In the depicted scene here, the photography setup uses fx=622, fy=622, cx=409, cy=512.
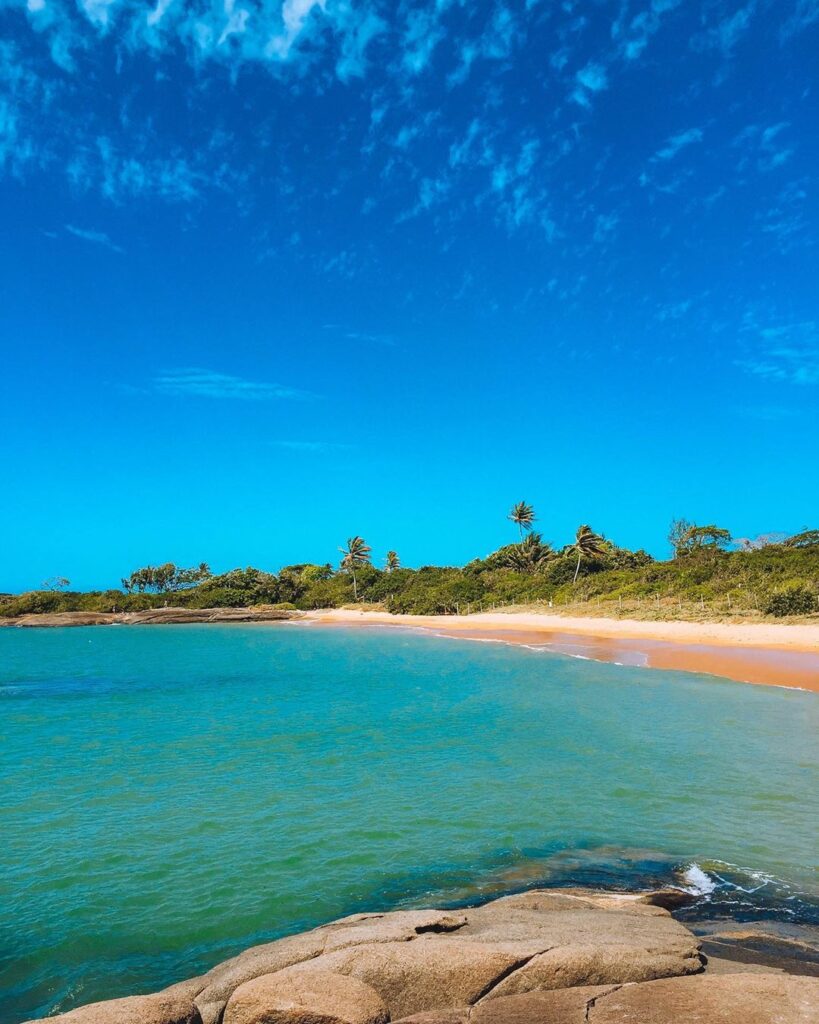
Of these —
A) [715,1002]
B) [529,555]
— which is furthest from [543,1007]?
[529,555]

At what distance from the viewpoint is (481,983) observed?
5293mm

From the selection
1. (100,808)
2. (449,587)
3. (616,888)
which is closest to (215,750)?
(100,808)

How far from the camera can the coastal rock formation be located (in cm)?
473

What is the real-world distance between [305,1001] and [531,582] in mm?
78082

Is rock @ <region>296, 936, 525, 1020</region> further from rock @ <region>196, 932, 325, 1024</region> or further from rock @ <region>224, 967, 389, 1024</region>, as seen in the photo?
rock @ <region>196, 932, 325, 1024</region>

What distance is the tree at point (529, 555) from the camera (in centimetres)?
9612

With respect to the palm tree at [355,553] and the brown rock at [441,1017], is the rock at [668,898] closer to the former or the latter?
the brown rock at [441,1017]

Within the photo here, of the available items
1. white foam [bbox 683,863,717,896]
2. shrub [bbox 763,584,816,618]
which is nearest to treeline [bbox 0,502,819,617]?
shrub [bbox 763,584,816,618]

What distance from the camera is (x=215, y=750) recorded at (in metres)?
17.6

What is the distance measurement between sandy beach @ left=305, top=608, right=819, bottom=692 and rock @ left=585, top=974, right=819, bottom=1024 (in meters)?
22.7

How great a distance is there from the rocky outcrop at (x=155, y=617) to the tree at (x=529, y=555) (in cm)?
3419

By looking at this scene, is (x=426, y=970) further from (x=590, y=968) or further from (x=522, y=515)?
(x=522, y=515)

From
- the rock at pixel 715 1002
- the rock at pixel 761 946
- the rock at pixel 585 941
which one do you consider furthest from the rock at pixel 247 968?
the rock at pixel 761 946

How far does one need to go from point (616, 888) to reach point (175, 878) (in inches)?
259
